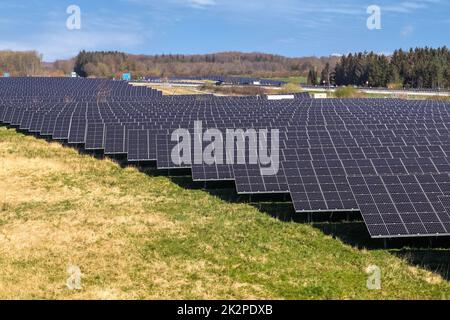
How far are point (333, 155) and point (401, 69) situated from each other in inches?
4887

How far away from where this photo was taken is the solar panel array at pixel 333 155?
1580 centimetres

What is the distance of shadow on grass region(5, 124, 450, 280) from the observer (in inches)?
572

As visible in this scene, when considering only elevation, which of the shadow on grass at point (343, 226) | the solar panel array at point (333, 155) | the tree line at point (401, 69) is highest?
the tree line at point (401, 69)

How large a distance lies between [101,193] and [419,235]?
44.6 ft

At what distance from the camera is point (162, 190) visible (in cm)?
2298

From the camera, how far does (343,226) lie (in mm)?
17594
